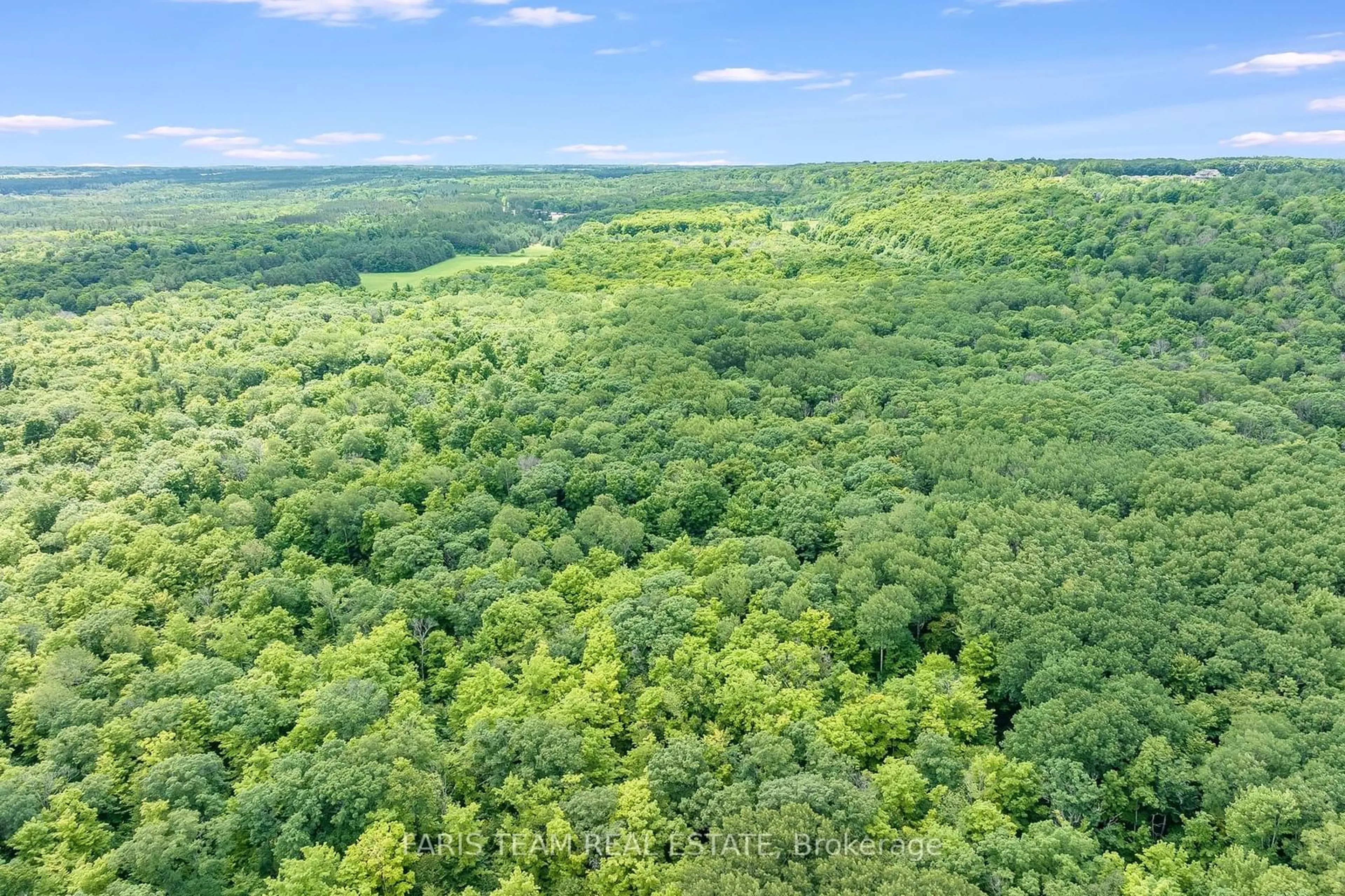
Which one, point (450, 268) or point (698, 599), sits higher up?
point (450, 268)

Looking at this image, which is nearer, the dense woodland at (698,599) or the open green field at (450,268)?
the dense woodland at (698,599)

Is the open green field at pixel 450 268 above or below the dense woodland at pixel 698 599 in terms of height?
above

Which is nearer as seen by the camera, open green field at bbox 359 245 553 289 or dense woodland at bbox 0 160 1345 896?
dense woodland at bbox 0 160 1345 896

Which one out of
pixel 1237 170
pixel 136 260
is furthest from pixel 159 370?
pixel 1237 170

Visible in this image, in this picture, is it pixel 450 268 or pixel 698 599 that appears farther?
pixel 450 268
